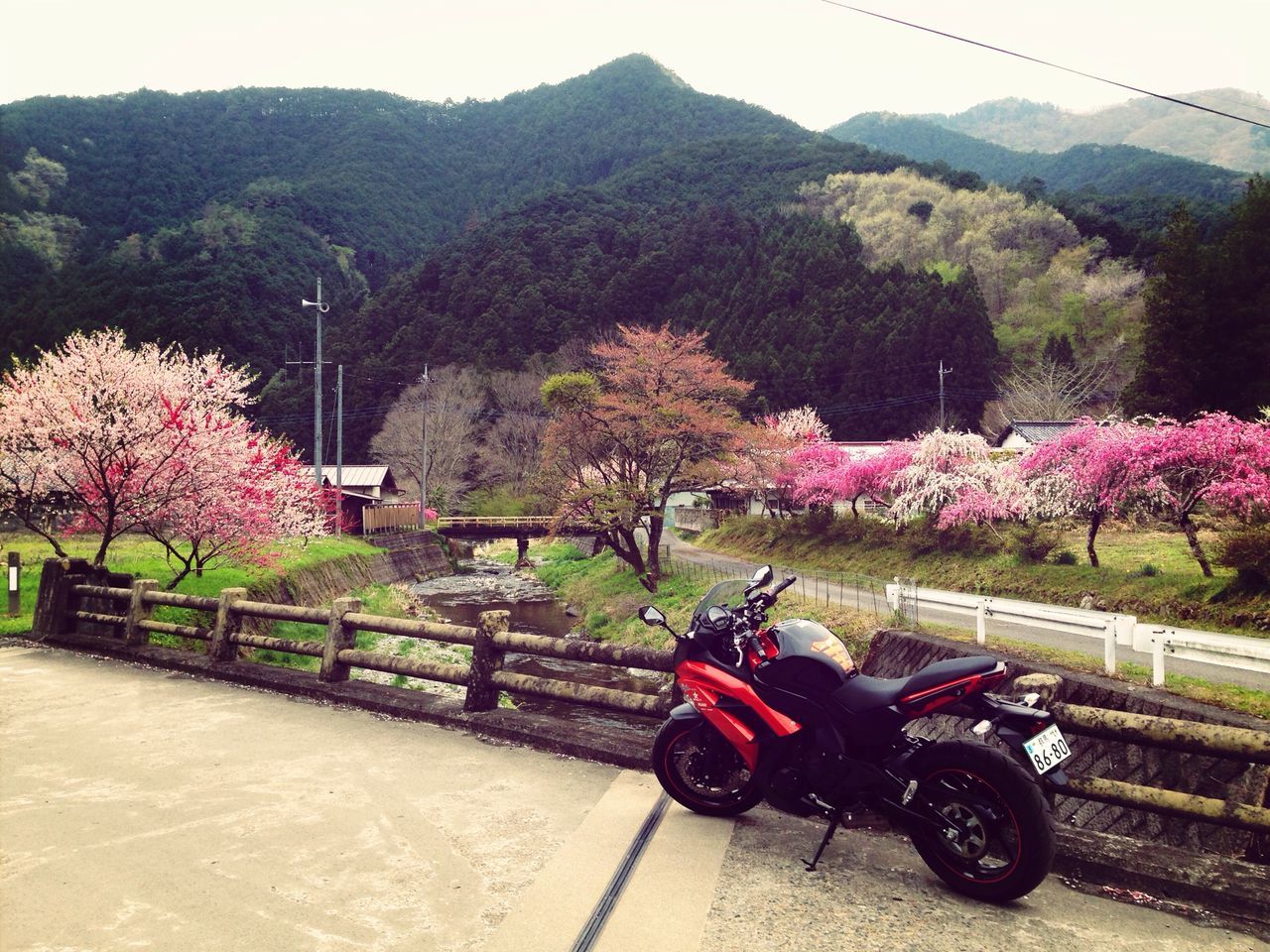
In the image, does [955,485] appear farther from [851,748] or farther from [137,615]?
[851,748]

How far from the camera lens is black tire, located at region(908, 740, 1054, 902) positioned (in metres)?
3.12

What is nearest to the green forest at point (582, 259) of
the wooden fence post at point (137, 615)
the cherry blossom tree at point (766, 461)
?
the cherry blossom tree at point (766, 461)

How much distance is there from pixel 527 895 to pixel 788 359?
5127 cm

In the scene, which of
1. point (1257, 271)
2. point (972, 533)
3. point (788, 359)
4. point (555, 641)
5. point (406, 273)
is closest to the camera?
point (555, 641)

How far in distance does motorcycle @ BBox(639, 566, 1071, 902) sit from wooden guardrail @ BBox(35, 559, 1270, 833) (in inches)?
20.4

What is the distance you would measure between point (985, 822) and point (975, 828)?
3.7 inches

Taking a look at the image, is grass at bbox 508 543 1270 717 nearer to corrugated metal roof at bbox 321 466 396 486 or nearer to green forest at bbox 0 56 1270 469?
corrugated metal roof at bbox 321 466 396 486

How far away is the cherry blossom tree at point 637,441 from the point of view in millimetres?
22094

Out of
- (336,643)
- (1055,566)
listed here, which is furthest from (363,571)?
(1055,566)

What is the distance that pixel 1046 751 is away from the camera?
3.15 m

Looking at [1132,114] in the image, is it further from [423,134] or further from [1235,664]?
[1235,664]

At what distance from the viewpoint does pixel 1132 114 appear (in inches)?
5620

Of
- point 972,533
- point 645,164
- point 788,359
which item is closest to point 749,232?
point 788,359

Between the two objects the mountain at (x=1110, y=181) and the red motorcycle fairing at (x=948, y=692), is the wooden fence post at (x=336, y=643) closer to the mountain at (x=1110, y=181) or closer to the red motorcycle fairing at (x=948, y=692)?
the red motorcycle fairing at (x=948, y=692)
